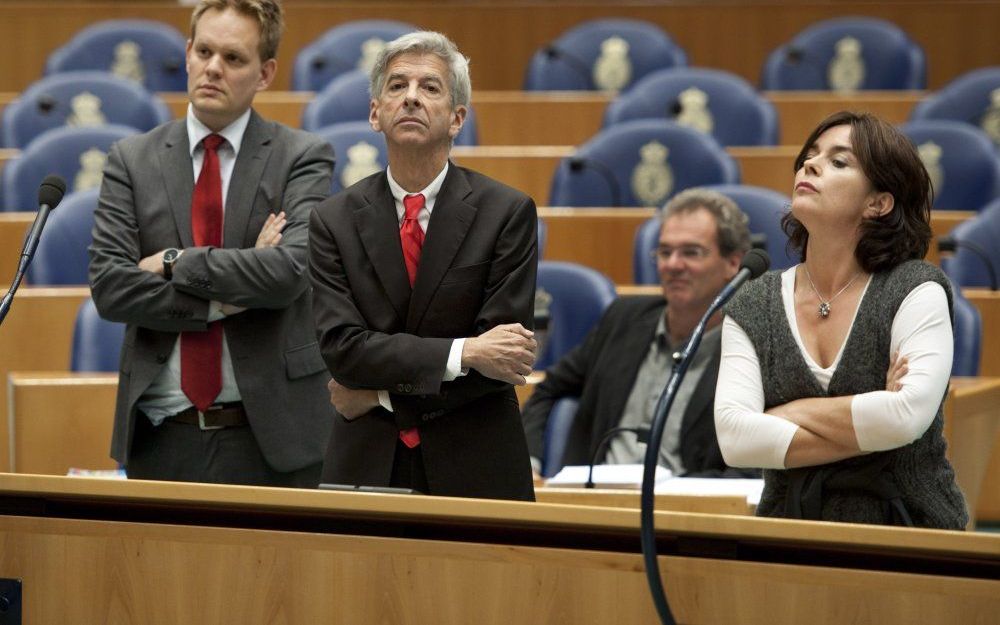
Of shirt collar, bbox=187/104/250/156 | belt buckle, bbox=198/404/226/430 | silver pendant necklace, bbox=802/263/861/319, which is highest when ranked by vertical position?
shirt collar, bbox=187/104/250/156

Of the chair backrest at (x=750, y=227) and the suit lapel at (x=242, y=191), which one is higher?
the suit lapel at (x=242, y=191)

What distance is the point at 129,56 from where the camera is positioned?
739cm

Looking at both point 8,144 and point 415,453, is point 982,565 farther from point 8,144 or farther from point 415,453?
point 8,144

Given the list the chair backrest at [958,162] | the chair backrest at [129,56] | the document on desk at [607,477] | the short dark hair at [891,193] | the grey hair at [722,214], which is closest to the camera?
the short dark hair at [891,193]

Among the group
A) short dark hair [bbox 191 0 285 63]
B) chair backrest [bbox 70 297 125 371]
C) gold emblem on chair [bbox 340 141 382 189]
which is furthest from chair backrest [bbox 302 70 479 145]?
short dark hair [bbox 191 0 285 63]

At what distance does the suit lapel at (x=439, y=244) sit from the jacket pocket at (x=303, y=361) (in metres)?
0.46

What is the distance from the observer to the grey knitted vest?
2.33 m

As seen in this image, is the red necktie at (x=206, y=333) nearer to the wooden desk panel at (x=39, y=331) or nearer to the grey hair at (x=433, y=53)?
the grey hair at (x=433, y=53)

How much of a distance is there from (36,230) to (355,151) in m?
3.18

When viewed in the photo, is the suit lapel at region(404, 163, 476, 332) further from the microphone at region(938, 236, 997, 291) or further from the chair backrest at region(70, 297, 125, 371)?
the microphone at region(938, 236, 997, 291)

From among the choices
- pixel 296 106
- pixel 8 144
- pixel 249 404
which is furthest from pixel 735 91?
pixel 249 404

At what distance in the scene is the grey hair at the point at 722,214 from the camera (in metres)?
3.74

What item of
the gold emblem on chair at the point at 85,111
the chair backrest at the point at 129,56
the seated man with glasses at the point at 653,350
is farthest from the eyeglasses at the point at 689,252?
the chair backrest at the point at 129,56

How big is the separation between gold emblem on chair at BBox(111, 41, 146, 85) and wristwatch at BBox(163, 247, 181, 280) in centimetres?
479
